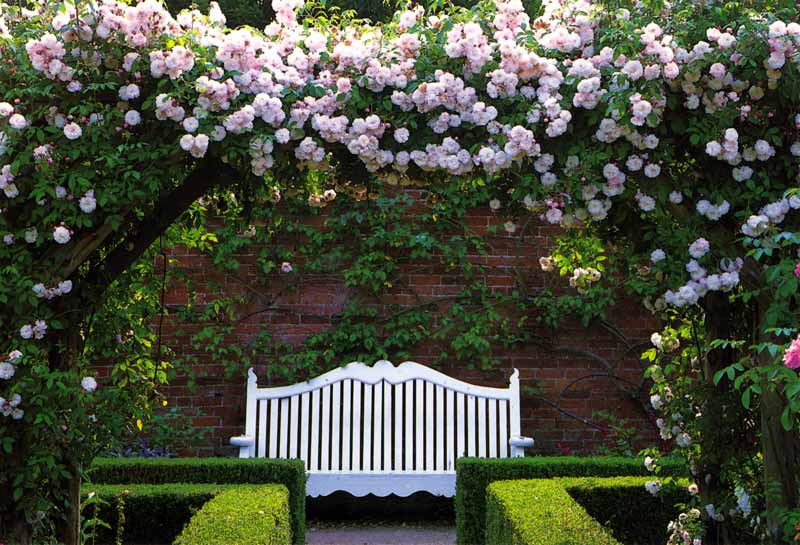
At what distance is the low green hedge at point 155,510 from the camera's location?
4.69 m

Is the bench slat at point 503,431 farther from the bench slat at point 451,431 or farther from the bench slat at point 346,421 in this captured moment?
the bench slat at point 346,421

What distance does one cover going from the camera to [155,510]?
15.5 ft

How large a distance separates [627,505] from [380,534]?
167cm

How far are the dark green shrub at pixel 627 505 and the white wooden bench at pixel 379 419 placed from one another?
1.26 m

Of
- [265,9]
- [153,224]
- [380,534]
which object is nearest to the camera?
[153,224]

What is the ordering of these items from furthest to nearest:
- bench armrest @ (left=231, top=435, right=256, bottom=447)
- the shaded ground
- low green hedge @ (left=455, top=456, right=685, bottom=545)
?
bench armrest @ (left=231, top=435, right=256, bottom=447)
the shaded ground
low green hedge @ (left=455, top=456, right=685, bottom=545)

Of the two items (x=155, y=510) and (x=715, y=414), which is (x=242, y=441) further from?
(x=715, y=414)

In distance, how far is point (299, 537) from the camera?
5.14 meters

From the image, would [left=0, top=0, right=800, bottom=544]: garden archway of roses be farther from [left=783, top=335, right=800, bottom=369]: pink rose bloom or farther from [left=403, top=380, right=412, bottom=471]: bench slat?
[left=403, top=380, right=412, bottom=471]: bench slat

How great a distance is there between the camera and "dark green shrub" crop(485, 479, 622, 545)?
349 centimetres

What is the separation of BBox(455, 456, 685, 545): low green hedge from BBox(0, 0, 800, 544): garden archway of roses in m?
2.06

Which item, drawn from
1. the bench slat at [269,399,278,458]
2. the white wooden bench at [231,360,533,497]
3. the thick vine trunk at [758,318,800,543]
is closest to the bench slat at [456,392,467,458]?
the white wooden bench at [231,360,533,497]

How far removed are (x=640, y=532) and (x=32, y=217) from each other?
346cm

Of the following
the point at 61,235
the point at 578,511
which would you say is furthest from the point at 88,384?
the point at 578,511
